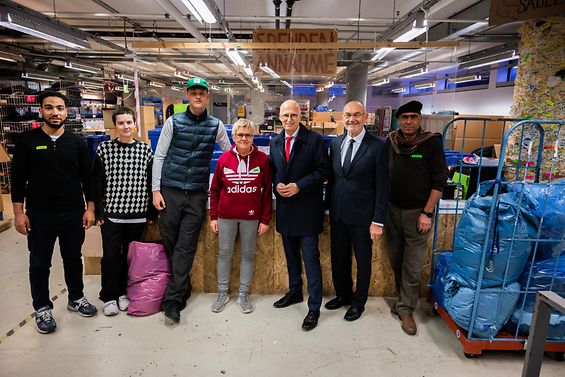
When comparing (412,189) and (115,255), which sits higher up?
(412,189)

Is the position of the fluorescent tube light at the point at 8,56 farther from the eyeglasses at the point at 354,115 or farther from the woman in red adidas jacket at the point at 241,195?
the eyeglasses at the point at 354,115

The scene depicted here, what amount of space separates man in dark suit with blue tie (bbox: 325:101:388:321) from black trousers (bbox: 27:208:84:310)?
1942 mm

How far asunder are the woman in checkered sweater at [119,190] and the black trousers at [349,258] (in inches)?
61.1

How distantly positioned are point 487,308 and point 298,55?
501cm

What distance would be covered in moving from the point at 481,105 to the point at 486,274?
1316cm

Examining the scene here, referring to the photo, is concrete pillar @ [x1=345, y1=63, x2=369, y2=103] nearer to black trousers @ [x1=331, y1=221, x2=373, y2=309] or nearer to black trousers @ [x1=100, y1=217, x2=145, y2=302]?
black trousers @ [x1=331, y1=221, x2=373, y2=309]

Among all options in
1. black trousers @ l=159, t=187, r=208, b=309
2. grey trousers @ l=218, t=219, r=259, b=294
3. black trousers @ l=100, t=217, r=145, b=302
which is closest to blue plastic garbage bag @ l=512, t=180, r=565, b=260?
grey trousers @ l=218, t=219, r=259, b=294

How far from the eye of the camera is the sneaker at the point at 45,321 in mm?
2508

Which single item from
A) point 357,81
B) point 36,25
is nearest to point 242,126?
point 36,25

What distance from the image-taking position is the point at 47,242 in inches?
97.3

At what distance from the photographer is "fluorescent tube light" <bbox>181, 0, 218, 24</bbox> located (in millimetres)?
4031

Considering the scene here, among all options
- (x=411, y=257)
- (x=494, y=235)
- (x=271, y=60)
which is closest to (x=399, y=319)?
(x=411, y=257)

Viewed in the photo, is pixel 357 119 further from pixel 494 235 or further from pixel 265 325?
pixel 265 325

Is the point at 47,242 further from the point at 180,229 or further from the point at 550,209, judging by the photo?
the point at 550,209
